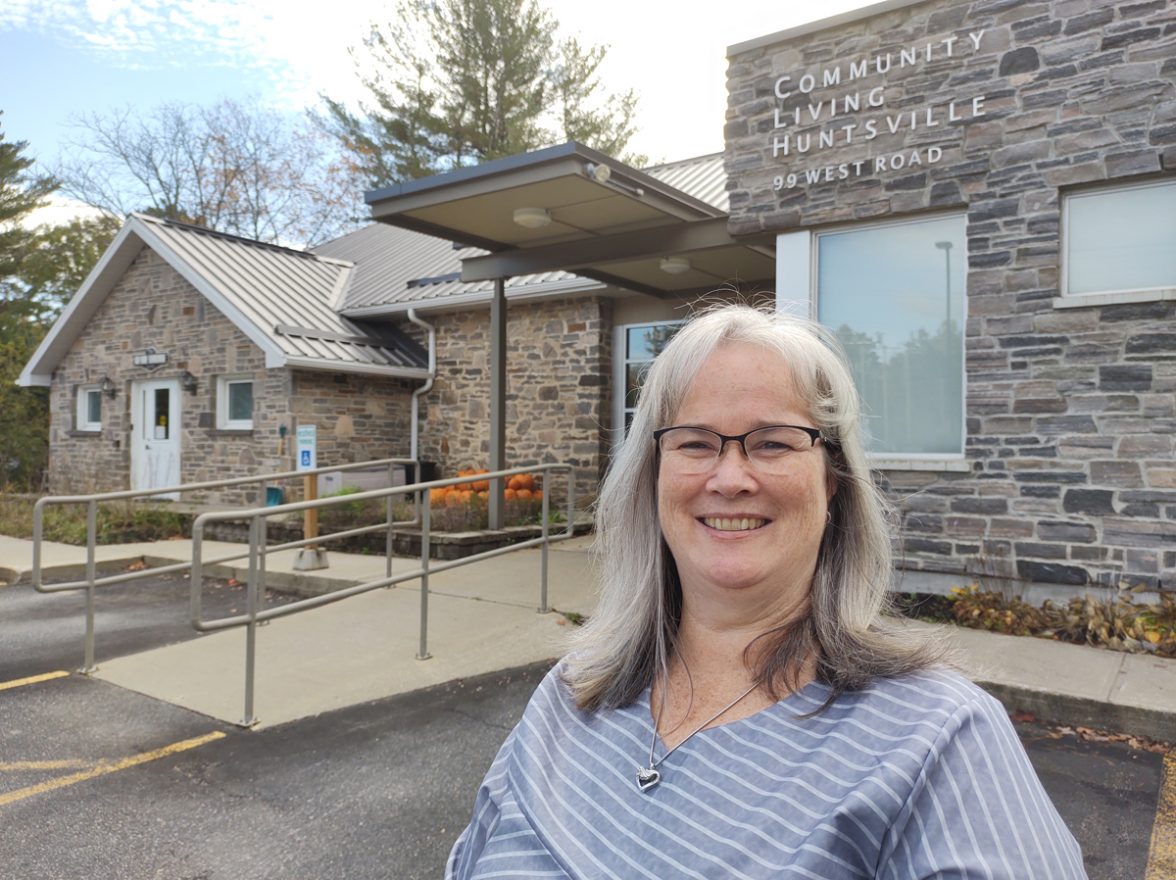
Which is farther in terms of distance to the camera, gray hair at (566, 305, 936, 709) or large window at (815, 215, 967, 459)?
large window at (815, 215, 967, 459)

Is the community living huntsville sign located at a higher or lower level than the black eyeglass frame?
higher

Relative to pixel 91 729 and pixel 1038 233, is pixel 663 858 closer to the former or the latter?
pixel 91 729

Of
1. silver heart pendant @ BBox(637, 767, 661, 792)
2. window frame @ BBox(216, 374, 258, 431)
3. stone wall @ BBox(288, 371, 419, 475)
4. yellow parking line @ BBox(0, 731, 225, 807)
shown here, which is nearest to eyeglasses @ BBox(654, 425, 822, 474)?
silver heart pendant @ BBox(637, 767, 661, 792)

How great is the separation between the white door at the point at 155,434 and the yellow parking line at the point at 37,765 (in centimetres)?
975

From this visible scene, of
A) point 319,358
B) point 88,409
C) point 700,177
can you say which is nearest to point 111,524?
point 319,358

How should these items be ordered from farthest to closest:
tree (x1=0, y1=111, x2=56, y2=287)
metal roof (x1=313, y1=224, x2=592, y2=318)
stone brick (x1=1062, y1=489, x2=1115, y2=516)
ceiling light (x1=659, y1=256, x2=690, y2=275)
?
tree (x1=0, y1=111, x2=56, y2=287) → metal roof (x1=313, y1=224, x2=592, y2=318) → ceiling light (x1=659, y1=256, x2=690, y2=275) → stone brick (x1=1062, y1=489, x2=1115, y2=516)

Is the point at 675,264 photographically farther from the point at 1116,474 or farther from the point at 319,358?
the point at 319,358

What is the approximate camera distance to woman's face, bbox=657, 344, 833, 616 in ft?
4.64

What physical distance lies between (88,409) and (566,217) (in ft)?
36.6

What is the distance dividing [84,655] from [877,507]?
5696 mm

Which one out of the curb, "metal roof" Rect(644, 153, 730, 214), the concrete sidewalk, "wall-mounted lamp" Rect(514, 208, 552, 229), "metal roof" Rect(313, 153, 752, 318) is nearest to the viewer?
the curb

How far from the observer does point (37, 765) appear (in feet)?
12.1

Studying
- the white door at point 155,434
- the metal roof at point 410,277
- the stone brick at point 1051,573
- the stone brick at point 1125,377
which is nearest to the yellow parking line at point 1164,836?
the stone brick at point 1051,573

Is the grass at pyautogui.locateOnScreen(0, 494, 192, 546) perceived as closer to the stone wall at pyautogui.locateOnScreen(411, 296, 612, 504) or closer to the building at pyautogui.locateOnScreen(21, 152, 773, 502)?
the building at pyautogui.locateOnScreen(21, 152, 773, 502)
